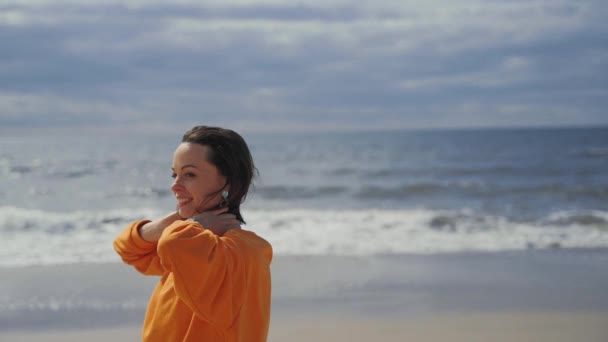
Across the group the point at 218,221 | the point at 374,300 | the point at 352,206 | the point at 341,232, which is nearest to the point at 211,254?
the point at 218,221

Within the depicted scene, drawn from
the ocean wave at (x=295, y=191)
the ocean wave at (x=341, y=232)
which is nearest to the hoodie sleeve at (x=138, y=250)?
the ocean wave at (x=341, y=232)

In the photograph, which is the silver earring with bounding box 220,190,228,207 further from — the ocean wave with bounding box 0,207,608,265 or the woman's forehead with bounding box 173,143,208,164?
the ocean wave with bounding box 0,207,608,265

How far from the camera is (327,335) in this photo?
5551 millimetres

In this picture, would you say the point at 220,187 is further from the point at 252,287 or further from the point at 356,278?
the point at 356,278

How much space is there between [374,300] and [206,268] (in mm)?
5123

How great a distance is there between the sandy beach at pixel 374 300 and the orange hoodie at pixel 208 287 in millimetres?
3770

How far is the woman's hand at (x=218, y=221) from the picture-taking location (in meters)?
1.73

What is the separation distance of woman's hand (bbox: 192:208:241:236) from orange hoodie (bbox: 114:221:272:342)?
31 mm

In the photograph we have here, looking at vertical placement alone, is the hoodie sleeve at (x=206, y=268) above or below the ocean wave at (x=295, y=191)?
above

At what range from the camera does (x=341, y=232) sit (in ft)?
36.1

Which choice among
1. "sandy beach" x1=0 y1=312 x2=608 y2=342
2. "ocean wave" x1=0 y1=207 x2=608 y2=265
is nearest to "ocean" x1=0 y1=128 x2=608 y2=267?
"ocean wave" x1=0 y1=207 x2=608 y2=265

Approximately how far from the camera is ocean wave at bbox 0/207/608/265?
9211 millimetres

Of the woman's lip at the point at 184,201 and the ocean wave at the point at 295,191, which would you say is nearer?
the woman's lip at the point at 184,201

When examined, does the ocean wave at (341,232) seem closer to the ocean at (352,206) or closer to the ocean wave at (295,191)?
the ocean at (352,206)
